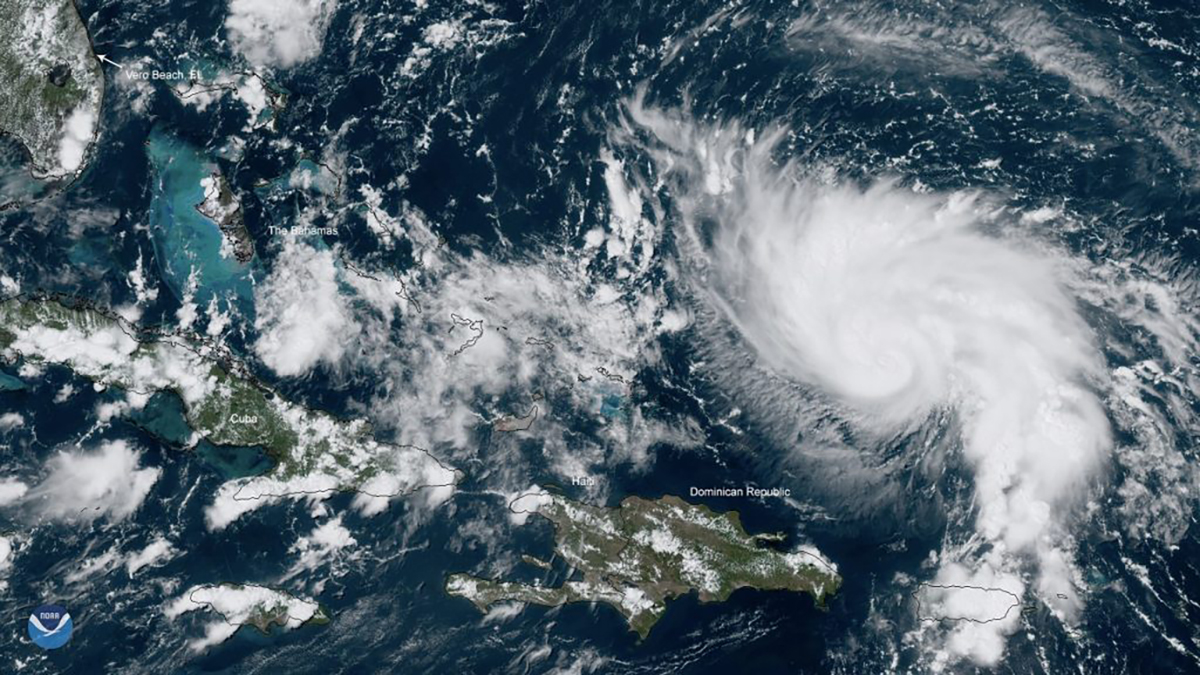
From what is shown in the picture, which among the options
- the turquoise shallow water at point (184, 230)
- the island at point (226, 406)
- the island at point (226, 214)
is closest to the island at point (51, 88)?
the turquoise shallow water at point (184, 230)

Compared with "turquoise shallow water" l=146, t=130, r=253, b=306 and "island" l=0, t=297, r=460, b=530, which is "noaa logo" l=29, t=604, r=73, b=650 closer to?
"island" l=0, t=297, r=460, b=530

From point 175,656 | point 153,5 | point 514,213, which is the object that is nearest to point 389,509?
point 175,656

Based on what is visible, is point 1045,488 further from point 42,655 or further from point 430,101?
point 42,655

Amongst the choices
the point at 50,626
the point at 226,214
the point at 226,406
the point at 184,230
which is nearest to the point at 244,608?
the point at 50,626

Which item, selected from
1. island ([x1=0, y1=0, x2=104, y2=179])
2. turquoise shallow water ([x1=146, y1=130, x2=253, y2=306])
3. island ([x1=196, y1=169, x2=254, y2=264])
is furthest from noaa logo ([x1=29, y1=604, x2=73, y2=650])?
island ([x1=0, y1=0, x2=104, y2=179])

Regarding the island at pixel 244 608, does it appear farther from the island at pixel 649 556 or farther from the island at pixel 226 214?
the island at pixel 226 214
